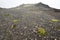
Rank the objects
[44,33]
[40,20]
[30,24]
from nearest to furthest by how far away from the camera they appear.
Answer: [44,33] < [30,24] < [40,20]

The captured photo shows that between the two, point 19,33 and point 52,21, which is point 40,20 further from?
point 19,33

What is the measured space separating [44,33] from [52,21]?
382 centimetres

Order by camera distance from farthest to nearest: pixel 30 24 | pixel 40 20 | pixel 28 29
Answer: pixel 40 20
pixel 30 24
pixel 28 29

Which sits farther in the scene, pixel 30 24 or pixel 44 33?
pixel 30 24

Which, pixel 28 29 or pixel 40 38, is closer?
pixel 40 38

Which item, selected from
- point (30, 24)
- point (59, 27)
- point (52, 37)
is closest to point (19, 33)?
point (30, 24)

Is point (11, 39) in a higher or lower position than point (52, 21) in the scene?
lower

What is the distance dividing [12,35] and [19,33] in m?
0.91

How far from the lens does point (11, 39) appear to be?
1503cm

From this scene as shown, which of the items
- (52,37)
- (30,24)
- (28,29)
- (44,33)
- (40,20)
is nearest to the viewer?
(52,37)

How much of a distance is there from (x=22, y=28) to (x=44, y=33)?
127 inches

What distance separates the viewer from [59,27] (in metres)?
16.6

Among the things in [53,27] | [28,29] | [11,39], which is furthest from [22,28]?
[53,27]

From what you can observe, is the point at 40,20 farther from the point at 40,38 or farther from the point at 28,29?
the point at 40,38
